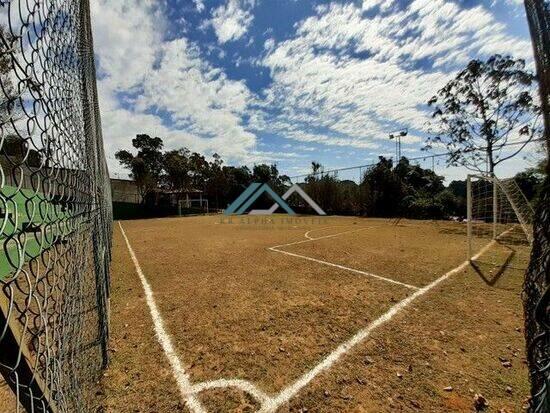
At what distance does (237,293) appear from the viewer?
4953 millimetres

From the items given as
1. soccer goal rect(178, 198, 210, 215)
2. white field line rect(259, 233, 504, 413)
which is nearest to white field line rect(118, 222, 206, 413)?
white field line rect(259, 233, 504, 413)

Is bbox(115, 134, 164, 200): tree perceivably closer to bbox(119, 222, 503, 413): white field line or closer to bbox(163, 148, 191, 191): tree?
bbox(163, 148, 191, 191): tree

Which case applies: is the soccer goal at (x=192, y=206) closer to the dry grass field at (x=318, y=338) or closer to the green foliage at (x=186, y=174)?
the green foliage at (x=186, y=174)

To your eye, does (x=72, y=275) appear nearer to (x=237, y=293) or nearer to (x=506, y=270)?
(x=237, y=293)

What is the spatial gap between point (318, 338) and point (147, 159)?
40.9 metres

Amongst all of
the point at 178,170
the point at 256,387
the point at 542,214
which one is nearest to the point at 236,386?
the point at 256,387

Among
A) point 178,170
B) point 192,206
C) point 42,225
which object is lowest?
point 192,206

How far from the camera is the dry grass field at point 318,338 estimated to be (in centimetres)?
247

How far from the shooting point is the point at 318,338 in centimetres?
Answer: 343

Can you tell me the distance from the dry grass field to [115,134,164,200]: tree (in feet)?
101

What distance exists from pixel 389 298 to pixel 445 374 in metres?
1.91

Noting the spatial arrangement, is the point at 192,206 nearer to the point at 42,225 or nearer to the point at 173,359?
the point at 173,359

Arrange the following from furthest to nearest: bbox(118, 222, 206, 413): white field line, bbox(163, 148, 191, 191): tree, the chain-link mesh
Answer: bbox(163, 148, 191, 191): tree
bbox(118, 222, 206, 413): white field line
the chain-link mesh

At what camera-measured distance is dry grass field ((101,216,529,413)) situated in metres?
2.47
